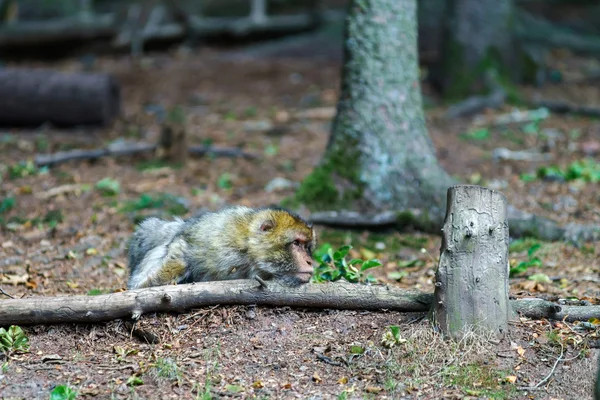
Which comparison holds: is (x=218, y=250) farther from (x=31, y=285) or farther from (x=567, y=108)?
(x=567, y=108)

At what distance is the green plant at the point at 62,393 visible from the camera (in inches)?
191

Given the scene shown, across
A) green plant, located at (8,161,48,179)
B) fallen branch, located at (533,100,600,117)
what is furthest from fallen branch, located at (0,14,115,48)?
fallen branch, located at (533,100,600,117)

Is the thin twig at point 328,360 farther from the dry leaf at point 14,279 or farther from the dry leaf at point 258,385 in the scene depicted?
the dry leaf at point 14,279

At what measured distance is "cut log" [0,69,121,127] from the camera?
13.6 metres

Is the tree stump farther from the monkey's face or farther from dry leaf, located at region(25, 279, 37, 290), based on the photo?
dry leaf, located at region(25, 279, 37, 290)

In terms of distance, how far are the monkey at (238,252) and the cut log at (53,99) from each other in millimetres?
8121

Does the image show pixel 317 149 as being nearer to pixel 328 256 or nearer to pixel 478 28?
pixel 478 28

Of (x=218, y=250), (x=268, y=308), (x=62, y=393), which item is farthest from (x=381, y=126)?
(x=62, y=393)

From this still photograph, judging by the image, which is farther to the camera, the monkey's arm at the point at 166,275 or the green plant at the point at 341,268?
the green plant at the point at 341,268

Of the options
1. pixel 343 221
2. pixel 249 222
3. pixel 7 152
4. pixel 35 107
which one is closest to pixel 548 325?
pixel 249 222

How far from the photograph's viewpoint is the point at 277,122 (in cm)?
1464

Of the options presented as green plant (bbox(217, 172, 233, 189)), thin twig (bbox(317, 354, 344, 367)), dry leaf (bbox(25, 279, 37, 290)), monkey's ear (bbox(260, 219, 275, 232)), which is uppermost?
monkey's ear (bbox(260, 219, 275, 232))

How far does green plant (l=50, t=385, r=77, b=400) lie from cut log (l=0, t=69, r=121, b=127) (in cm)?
958

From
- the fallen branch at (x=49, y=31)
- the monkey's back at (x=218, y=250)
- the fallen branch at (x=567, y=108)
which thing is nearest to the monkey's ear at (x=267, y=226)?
the monkey's back at (x=218, y=250)
